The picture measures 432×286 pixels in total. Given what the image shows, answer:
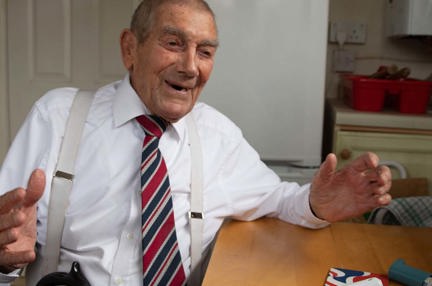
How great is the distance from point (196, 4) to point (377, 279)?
677mm

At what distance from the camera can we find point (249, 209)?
3.77ft

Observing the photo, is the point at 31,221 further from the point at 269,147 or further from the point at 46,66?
the point at 46,66

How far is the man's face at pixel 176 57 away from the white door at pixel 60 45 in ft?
4.53

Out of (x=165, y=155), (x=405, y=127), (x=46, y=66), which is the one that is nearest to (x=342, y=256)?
(x=165, y=155)

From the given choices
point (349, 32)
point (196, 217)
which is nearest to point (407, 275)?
point (196, 217)

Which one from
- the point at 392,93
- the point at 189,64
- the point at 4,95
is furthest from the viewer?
the point at 4,95

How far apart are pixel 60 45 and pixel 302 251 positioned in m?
1.87

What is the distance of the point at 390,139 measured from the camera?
182 cm

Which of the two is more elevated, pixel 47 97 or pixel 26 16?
pixel 26 16

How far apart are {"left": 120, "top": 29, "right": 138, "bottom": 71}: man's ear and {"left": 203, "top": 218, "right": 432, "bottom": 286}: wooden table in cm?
45

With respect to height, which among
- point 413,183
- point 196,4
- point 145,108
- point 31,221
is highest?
point 196,4

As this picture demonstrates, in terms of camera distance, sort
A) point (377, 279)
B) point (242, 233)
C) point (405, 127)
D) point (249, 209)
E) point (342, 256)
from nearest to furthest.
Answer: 1. point (377, 279)
2. point (342, 256)
3. point (242, 233)
4. point (249, 209)
5. point (405, 127)

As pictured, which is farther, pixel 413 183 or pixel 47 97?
pixel 413 183

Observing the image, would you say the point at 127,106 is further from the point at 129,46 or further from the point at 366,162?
the point at 366,162
